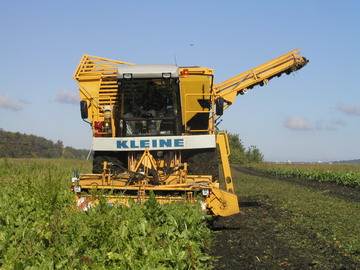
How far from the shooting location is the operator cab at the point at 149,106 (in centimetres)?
1076

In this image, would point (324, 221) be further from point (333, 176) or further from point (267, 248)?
point (333, 176)

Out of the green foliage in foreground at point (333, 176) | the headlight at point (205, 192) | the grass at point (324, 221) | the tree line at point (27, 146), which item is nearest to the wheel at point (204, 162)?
the headlight at point (205, 192)

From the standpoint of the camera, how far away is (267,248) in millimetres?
8375

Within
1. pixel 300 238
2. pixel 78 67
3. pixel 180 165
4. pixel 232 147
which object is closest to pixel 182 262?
pixel 300 238

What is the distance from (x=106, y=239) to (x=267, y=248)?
3.23m

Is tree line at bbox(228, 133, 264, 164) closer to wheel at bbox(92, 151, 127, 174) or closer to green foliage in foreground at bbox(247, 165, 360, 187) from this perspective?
green foliage in foreground at bbox(247, 165, 360, 187)

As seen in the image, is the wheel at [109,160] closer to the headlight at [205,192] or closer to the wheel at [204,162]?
the wheel at [204,162]

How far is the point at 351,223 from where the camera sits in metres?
10.6

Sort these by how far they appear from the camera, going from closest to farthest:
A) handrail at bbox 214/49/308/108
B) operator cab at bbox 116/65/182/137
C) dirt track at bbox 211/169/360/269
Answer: dirt track at bbox 211/169/360/269 → operator cab at bbox 116/65/182/137 → handrail at bbox 214/49/308/108

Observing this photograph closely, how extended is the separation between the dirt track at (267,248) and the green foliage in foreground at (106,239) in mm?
568

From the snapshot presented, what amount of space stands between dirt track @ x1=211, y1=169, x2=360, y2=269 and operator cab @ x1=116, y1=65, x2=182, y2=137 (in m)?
2.32

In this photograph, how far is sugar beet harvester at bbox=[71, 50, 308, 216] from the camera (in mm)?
9719

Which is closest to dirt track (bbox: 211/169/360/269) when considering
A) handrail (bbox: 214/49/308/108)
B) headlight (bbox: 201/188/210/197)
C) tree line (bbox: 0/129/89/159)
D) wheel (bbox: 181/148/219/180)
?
headlight (bbox: 201/188/210/197)

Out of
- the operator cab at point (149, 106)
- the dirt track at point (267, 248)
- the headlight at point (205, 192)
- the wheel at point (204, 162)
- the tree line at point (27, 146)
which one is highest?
the tree line at point (27, 146)
